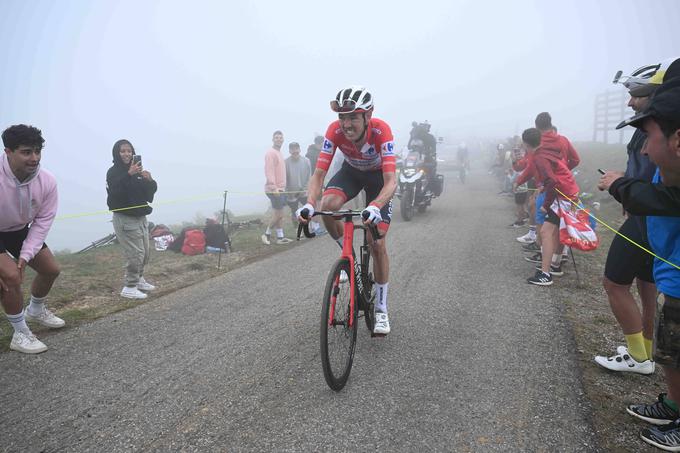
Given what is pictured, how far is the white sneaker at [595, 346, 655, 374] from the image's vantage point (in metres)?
3.29

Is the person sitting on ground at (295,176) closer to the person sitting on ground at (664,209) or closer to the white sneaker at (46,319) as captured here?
the white sneaker at (46,319)

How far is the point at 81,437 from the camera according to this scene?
8.76ft

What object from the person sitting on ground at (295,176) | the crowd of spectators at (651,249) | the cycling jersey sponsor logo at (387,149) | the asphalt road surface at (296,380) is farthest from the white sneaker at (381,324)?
the person sitting on ground at (295,176)

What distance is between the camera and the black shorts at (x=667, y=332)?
6.89 feet

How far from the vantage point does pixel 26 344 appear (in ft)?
12.8

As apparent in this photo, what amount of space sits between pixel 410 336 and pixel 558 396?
4.71 feet

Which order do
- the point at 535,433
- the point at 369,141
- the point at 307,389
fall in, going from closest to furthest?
the point at 535,433
the point at 307,389
the point at 369,141

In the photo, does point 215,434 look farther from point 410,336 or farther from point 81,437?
point 410,336

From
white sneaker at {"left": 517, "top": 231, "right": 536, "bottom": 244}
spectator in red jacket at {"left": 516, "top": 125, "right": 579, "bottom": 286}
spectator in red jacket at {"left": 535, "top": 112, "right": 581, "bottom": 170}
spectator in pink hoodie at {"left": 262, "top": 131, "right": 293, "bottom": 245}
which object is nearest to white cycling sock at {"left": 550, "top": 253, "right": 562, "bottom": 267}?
spectator in red jacket at {"left": 516, "top": 125, "right": 579, "bottom": 286}

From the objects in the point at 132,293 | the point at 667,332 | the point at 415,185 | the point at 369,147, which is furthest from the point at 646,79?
the point at 415,185

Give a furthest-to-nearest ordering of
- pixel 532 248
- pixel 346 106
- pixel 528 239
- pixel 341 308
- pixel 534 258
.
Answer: pixel 528 239 < pixel 532 248 < pixel 534 258 < pixel 346 106 < pixel 341 308

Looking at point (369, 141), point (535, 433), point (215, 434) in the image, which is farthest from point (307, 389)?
point (369, 141)

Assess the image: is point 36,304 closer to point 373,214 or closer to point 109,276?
point 109,276

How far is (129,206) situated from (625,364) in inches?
244
